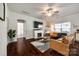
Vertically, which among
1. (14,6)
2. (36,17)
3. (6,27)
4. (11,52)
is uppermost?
(14,6)

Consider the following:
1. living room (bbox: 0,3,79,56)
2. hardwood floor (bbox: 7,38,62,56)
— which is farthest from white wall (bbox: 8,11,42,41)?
hardwood floor (bbox: 7,38,62,56)

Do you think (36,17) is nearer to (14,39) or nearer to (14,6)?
(14,6)

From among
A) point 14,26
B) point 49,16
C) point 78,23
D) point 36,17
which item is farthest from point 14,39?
point 78,23

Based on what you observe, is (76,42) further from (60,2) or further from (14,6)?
(14,6)

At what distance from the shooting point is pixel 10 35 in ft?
6.85

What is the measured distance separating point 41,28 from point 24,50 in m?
0.52

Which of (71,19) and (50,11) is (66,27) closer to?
(71,19)

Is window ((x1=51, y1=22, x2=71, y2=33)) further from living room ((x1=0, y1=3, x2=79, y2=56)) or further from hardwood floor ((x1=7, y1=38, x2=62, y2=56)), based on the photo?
hardwood floor ((x1=7, y1=38, x2=62, y2=56))

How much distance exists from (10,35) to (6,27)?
0.16 meters

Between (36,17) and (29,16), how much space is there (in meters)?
0.13

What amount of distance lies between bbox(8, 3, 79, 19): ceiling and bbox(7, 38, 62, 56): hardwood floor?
53 cm

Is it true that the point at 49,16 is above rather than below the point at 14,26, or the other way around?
above

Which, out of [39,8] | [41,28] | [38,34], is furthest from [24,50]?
[39,8]

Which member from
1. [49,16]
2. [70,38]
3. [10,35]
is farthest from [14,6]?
[70,38]
